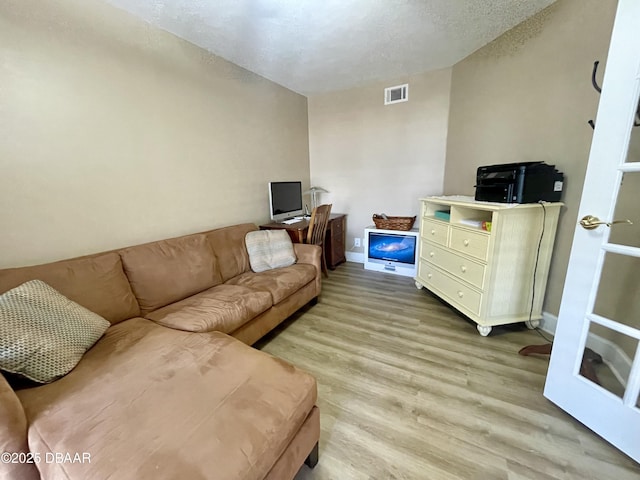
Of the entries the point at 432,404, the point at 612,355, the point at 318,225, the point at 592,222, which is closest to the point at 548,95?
the point at 592,222

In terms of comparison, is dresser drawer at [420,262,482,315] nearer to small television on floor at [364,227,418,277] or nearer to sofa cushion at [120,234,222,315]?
small television on floor at [364,227,418,277]

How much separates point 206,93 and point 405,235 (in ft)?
8.57

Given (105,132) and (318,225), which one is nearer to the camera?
(105,132)

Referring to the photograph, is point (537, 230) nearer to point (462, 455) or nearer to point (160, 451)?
point (462, 455)

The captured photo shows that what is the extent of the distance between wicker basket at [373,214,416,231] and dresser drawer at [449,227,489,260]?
91 cm

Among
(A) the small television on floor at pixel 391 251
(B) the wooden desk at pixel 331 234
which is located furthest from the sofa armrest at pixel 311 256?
(A) the small television on floor at pixel 391 251

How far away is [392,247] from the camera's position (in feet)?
10.8

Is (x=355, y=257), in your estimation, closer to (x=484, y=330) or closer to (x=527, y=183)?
(x=484, y=330)

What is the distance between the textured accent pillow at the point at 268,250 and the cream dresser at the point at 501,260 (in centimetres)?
151

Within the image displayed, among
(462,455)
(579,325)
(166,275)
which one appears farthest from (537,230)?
(166,275)

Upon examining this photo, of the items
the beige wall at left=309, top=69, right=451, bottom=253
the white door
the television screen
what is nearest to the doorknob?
the white door

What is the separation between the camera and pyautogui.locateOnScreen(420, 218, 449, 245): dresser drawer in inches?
93.3

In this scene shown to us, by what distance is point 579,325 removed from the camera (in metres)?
1.23

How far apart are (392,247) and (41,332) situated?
309 cm
